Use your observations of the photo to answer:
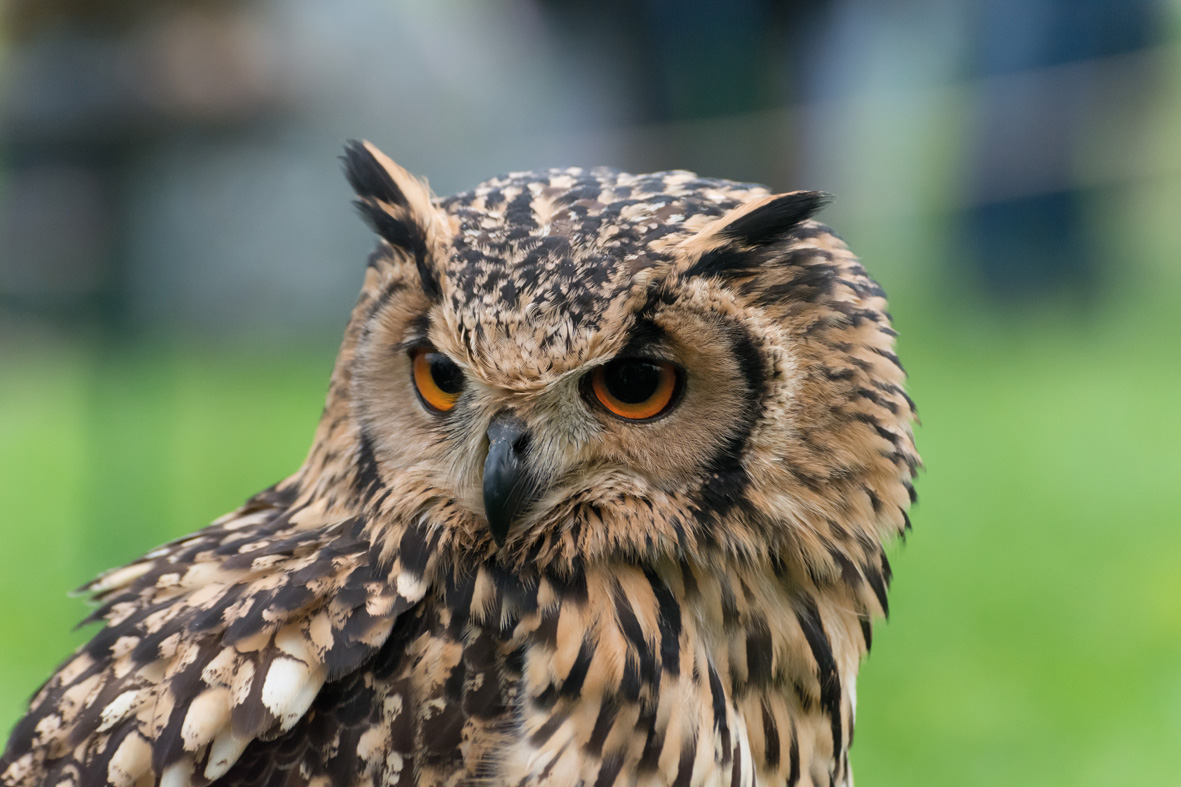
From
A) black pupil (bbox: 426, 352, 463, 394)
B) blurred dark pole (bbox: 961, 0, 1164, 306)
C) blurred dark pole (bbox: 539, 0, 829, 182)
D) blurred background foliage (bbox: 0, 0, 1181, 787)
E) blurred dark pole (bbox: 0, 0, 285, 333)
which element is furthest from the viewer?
blurred dark pole (bbox: 961, 0, 1164, 306)

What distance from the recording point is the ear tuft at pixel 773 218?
1.35m

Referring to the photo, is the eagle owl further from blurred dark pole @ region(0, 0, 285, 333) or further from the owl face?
blurred dark pole @ region(0, 0, 285, 333)

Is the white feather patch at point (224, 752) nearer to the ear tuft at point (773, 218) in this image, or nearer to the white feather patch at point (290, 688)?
the white feather patch at point (290, 688)

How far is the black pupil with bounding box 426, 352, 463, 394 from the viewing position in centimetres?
137

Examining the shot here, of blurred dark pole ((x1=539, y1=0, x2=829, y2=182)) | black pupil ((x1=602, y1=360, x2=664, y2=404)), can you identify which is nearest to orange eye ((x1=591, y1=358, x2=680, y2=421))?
black pupil ((x1=602, y1=360, x2=664, y2=404))

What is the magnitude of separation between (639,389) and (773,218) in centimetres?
26

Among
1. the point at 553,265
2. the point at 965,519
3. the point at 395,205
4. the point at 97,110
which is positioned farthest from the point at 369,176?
the point at 965,519

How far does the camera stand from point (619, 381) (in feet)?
4.41

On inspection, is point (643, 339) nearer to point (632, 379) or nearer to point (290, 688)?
point (632, 379)

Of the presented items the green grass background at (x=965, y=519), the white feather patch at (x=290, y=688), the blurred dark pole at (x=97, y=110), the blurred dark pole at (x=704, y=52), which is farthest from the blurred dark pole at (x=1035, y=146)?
the white feather patch at (x=290, y=688)

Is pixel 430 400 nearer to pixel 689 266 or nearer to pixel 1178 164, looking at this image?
pixel 689 266

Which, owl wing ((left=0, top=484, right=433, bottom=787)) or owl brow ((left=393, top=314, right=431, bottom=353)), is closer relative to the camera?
owl wing ((left=0, top=484, right=433, bottom=787))

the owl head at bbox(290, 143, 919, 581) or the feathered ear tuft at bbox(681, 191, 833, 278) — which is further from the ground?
the feathered ear tuft at bbox(681, 191, 833, 278)

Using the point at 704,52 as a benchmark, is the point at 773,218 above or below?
below
